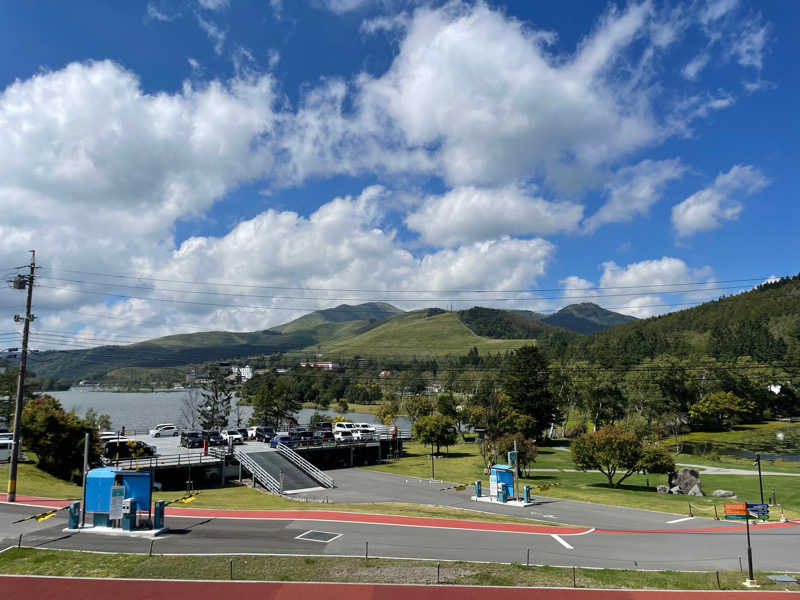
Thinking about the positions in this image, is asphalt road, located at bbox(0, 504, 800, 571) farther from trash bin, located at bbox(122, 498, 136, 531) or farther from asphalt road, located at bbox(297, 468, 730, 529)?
asphalt road, located at bbox(297, 468, 730, 529)

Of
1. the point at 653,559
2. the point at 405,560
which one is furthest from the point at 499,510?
the point at 405,560

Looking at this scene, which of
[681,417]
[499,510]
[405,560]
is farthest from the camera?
[681,417]

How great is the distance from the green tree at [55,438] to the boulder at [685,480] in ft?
163

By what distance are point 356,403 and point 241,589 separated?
527ft

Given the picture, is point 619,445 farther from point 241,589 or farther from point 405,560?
point 241,589

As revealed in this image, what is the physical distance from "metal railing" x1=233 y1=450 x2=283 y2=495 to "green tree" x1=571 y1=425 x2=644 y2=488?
28.8 m

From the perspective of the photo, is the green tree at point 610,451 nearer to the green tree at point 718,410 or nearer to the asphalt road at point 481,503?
the asphalt road at point 481,503

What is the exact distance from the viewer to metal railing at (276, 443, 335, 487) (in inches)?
1889

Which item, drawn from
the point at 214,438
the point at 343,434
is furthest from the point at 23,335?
the point at 343,434

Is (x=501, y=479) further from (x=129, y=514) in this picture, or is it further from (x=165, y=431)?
(x=165, y=431)

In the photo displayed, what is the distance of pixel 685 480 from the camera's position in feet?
156

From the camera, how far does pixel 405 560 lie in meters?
22.3

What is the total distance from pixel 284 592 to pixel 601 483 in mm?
42564

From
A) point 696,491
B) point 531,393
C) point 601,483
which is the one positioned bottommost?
point 601,483
